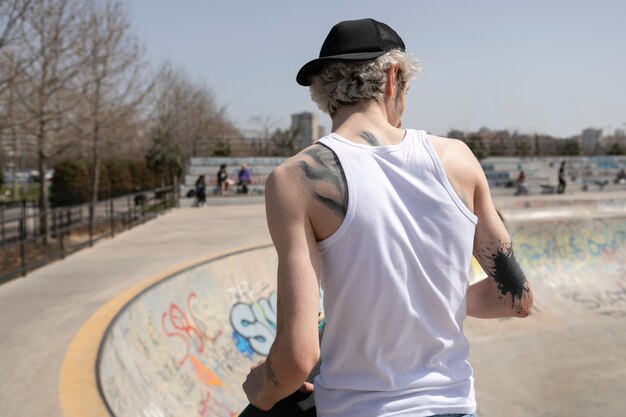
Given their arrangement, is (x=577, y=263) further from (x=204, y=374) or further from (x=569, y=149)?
(x=569, y=149)

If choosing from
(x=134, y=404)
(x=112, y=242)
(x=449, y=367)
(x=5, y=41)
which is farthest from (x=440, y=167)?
(x=112, y=242)

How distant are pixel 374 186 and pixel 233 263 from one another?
6.64m

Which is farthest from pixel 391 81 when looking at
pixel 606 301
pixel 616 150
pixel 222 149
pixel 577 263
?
pixel 616 150

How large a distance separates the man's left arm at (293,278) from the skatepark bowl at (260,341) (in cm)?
235

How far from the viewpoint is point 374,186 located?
1.27 m

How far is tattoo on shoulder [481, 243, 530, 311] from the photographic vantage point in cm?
151

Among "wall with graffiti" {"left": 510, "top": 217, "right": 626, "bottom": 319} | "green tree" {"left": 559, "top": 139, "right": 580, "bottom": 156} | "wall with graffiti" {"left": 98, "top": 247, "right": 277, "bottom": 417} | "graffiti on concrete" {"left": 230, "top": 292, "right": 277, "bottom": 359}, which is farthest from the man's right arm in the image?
"green tree" {"left": 559, "top": 139, "right": 580, "bottom": 156}

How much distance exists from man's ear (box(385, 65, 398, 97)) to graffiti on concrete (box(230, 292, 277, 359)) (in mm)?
5219

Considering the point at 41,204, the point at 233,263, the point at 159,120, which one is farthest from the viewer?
the point at 159,120

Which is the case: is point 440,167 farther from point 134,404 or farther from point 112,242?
point 112,242

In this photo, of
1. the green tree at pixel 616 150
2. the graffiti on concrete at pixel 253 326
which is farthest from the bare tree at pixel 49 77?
the green tree at pixel 616 150

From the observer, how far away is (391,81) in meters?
1.42

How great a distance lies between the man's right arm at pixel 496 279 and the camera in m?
1.49

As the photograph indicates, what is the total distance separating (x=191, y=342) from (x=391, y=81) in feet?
15.6
